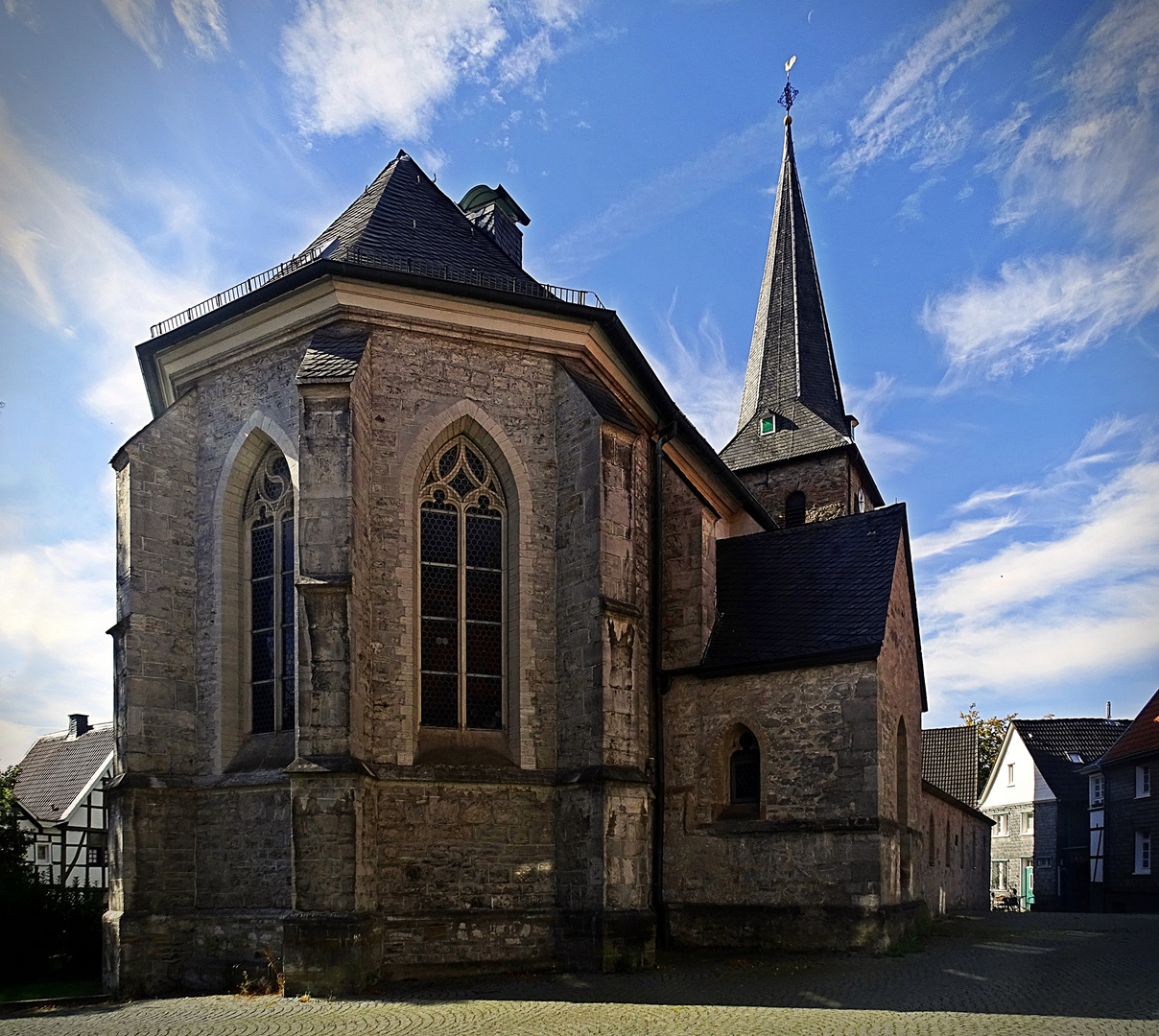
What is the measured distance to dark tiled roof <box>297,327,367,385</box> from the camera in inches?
473

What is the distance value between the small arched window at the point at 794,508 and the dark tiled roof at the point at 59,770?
1740 cm

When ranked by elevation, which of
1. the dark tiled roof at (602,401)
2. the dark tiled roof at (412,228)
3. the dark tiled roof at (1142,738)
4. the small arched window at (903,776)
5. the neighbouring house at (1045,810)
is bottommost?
the neighbouring house at (1045,810)

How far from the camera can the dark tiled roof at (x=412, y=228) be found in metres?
14.0

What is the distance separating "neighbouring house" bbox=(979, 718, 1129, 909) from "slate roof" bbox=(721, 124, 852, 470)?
56.5 ft

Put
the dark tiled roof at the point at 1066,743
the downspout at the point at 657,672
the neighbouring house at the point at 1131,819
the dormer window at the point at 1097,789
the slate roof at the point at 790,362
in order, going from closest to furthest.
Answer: the downspout at the point at 657,672 < the slate roof at the point at 790,362 < the neighbouring house at the point at 1131,819 < the dormer window at the point at 1097,789 < the dark tiled roof at the point at 1066,743

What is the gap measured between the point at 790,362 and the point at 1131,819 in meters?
17.2

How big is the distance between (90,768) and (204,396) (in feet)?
50.7

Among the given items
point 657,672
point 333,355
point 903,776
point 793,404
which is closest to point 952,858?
point 903,776

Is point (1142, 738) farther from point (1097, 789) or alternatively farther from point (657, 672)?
point (657, 672)

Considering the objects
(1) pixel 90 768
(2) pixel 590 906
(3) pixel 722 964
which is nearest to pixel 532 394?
(2) pixel 590 906

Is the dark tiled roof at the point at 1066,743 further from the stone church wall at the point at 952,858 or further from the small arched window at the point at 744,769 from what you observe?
the small arched window at the point at 744,769

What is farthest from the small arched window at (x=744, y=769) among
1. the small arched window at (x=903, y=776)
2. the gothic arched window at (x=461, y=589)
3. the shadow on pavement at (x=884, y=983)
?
the gothic arched window at (x=461, y=589)

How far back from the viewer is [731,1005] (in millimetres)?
10062

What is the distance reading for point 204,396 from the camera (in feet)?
45.9
